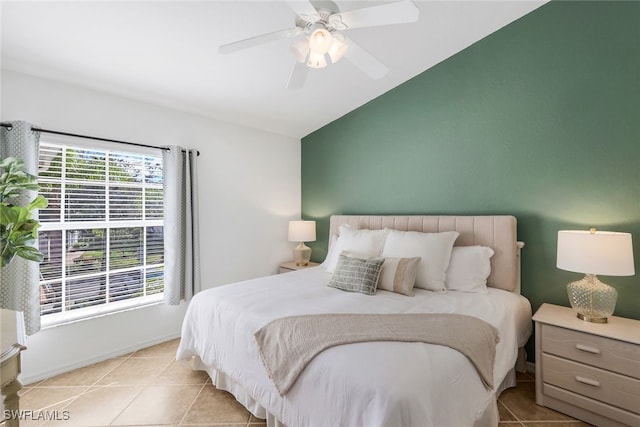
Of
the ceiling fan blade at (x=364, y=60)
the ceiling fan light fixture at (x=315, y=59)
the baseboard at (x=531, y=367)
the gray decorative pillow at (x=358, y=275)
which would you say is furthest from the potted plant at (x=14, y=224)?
the baseboard at (x=531, y=367)

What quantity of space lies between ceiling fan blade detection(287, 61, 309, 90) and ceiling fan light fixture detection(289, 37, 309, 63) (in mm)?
80

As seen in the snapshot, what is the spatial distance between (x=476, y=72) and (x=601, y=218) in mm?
Result: 1627

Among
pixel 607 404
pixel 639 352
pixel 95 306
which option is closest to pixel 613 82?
pixel 639 352

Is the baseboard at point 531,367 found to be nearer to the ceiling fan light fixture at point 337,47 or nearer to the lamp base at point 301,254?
the lamp base at point 301,254

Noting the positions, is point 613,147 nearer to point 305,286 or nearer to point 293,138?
point 305,286

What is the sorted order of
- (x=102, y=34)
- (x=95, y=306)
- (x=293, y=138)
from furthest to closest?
(x=293, y=138), (x=95, y=306), (x=102, y=34)

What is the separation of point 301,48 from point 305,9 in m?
0.23

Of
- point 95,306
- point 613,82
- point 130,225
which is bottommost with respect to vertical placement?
point 95,306

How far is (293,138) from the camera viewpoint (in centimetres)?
430

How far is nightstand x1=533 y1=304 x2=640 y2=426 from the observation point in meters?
1.65

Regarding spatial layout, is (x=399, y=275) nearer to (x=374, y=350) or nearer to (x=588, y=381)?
(x=374, y=350)

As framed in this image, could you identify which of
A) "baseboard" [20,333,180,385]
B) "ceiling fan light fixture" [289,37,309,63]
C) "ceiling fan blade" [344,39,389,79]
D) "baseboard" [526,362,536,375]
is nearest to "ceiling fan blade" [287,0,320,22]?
"ceiling fan light fixture" [289,37,309,63]

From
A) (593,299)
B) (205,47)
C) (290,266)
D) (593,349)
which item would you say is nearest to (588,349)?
(593,349)

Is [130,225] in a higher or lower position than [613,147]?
lower
